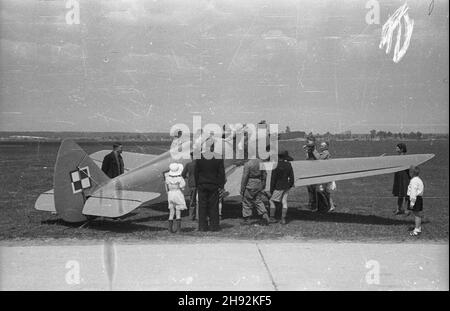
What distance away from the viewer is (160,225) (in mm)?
9406

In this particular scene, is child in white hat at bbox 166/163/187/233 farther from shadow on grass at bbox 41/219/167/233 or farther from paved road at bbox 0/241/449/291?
paved road at bbox 0/241/449/291

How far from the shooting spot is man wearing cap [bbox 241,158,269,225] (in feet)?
31.2

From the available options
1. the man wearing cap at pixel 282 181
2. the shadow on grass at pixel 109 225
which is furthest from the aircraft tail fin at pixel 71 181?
the man wearing cap at pixel 282 181

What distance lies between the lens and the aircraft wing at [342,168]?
393 inches

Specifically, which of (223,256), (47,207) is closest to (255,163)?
(223,256)

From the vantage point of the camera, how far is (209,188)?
8789mm

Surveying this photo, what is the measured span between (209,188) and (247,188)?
1.10m

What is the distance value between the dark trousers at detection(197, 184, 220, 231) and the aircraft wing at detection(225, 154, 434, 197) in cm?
164

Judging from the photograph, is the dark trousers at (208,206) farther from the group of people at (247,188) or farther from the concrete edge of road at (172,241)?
the concrete edge of road at (172,241)

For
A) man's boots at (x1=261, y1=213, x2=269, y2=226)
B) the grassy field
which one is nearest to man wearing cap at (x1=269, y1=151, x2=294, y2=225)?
man's boots at (x1=261, y1=213, x2=269, y2=226)

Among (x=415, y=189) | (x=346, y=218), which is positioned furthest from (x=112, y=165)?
(x=415, y=189)

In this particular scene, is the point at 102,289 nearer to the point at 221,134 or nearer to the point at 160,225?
the point at 160,225

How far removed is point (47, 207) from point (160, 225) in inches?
87.4

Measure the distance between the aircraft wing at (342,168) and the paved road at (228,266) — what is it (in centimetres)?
265
